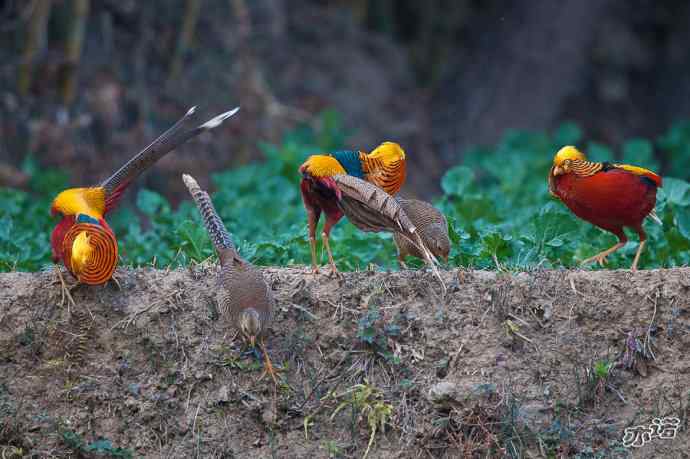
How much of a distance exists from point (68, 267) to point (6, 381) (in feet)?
2.26

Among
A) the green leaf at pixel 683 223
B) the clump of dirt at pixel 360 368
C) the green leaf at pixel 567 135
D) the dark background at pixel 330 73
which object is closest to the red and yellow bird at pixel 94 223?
the clump of dirt at pixel 360 368

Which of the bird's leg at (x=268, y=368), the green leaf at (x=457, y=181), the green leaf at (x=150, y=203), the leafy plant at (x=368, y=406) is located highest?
the bird's leg at (x=268, y=368)

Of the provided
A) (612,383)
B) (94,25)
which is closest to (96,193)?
(612,383)

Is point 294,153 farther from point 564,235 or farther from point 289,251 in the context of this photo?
point 564,235

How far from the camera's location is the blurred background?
1125 cm

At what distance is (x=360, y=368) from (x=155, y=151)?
5.79 feet

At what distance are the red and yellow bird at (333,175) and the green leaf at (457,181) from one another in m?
2.13

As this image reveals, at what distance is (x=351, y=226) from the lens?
24.8ft

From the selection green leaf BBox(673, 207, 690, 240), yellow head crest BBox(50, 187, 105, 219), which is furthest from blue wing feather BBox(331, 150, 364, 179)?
green leaf BBox(673, 207, 690, 240)

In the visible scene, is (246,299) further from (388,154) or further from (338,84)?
(338,84)

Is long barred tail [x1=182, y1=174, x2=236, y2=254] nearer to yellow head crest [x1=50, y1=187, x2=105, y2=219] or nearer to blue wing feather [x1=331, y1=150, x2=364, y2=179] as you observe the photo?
yellow head crest [x1=50, y1=187, x2=105, y2=219]

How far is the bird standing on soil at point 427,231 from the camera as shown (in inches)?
235

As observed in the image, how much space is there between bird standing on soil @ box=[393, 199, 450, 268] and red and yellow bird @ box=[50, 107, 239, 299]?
3.78 ft

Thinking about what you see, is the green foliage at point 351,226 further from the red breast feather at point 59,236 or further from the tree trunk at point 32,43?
the tree trunk at point 32,43
